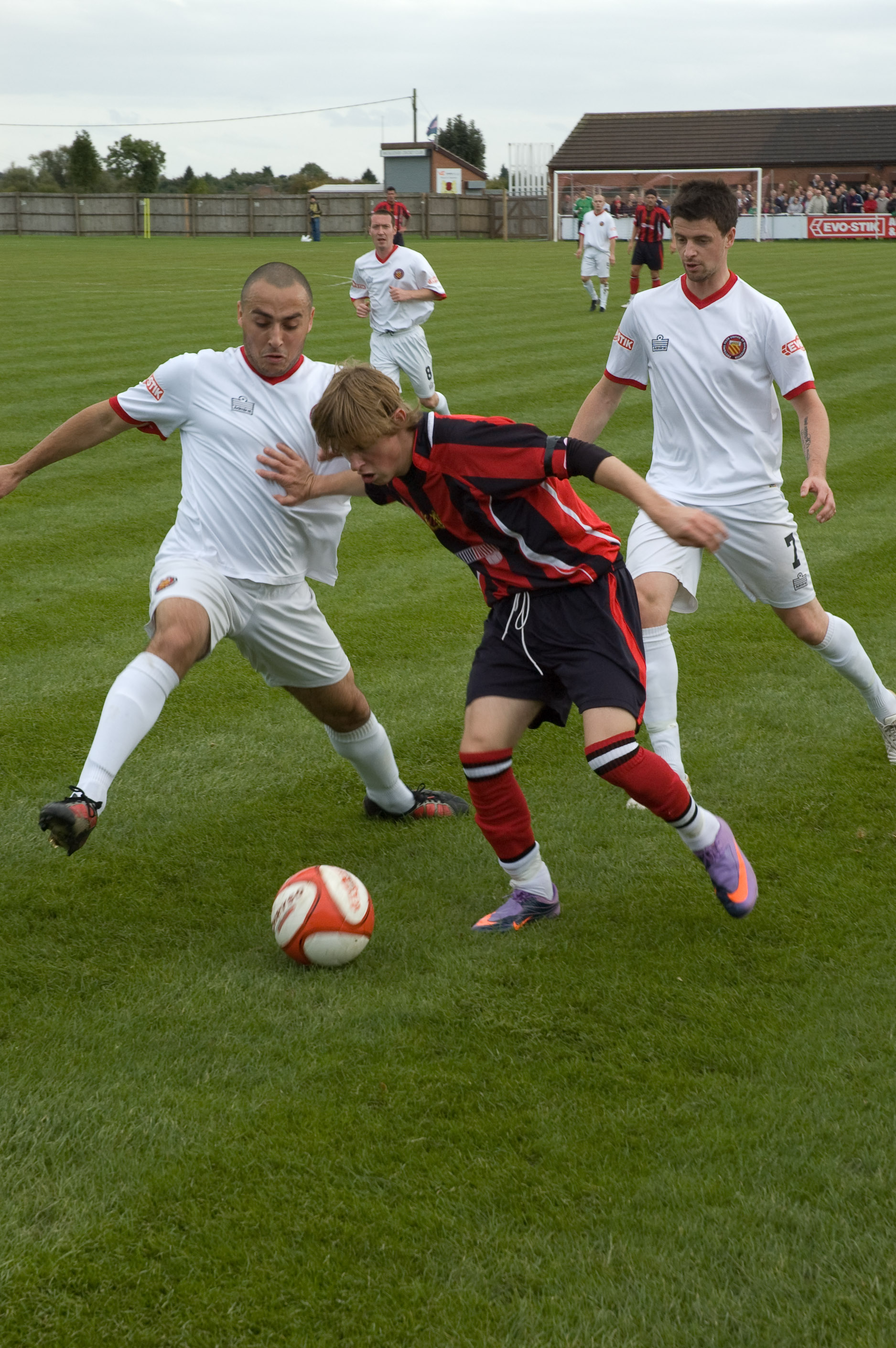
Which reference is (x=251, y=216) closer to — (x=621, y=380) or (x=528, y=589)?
(x=621, y=380)

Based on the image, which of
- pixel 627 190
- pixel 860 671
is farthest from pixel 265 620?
pixel 627 190

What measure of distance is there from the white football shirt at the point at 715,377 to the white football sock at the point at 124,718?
240 centimetres

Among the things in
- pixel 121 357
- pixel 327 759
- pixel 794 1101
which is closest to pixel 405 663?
pixel 327 759

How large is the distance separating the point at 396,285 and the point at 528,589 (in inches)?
434

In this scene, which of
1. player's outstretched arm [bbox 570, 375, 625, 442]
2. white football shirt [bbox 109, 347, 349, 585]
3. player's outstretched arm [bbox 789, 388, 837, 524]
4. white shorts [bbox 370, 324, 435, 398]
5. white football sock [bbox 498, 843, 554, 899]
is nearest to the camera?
white football sock [bbox 498, 843, 554, 899]

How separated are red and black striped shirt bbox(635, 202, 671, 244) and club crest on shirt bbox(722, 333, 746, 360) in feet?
61.6

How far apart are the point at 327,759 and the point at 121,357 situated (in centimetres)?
1179

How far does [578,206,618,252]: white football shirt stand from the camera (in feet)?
76.4

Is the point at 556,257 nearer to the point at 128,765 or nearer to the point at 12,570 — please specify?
the point at 12,570

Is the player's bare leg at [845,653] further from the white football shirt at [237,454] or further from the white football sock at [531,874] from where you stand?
the white football shirt at [237,454]

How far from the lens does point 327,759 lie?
238 inches

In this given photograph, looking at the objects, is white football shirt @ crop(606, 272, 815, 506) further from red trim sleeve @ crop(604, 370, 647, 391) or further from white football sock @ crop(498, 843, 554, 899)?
white football sock @ crop(498, 843, 554, 899)

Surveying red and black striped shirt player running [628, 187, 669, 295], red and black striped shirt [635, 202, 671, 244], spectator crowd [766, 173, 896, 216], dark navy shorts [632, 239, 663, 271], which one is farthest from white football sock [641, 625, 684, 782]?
spectator crowd [766, 173, 896, 216]

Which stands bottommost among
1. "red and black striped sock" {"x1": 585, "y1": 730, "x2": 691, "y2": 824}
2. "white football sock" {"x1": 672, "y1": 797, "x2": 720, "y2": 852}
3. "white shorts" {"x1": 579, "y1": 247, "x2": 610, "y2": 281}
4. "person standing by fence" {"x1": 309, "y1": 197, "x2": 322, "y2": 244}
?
"white football sock" {"x1": 672, "y1": 797, "x2": 720, "y2": 852}
